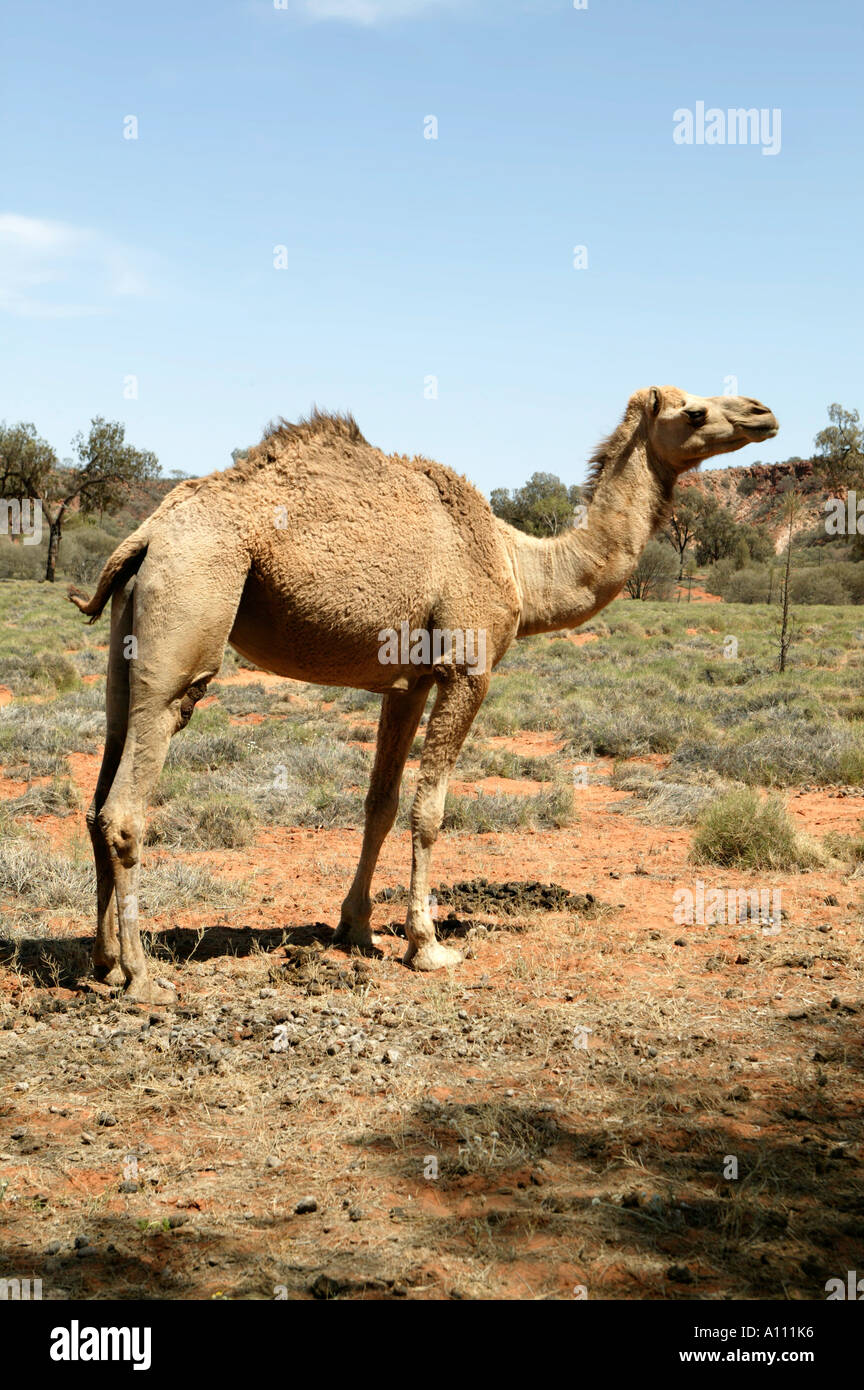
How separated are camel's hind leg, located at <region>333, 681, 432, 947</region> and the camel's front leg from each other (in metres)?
0.33

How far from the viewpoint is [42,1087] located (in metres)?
4.86

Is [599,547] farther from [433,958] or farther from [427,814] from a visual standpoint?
[433,958]

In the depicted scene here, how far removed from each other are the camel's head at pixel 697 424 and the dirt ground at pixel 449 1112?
3302mm

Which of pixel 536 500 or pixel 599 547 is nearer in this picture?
pixel 599 547

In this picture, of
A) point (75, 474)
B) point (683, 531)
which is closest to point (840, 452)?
point (683, 531)

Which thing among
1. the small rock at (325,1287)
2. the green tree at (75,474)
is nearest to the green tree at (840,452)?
the green tree at (75,474)

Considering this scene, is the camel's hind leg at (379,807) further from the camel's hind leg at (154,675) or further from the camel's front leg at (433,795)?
the camel's hind leg at (154,675)

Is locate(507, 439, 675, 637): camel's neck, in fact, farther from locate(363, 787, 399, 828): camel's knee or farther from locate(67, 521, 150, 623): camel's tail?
locate(67, 521, 150, 623): camel's tail

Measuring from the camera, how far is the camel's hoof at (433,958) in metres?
6.59

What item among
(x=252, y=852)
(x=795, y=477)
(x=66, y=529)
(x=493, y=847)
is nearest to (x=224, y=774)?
(x=252, y=852)

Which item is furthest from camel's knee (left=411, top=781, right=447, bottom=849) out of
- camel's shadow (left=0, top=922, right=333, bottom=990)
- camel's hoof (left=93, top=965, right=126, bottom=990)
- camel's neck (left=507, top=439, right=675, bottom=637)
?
camel's hoof (left=93, top=965, right=126, bottom=990)

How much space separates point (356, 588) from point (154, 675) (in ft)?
4.15

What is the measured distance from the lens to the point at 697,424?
269 inches
